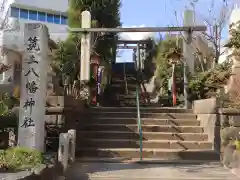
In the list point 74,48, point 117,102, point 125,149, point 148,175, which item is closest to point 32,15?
point 74,48

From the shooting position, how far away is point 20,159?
247 inches

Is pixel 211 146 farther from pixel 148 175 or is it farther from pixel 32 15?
pixel 32 15

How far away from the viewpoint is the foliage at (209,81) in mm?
11936

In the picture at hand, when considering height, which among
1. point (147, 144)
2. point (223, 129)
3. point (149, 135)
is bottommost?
point (147, 144)

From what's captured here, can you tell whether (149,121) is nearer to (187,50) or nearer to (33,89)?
(187,50)

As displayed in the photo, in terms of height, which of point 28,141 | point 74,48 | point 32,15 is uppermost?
point 32,15

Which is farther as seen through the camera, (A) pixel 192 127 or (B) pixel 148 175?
(A) pixel 192 127

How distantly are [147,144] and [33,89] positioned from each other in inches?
152

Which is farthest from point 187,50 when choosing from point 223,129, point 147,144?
point 223,129

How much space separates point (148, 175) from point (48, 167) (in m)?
2.40

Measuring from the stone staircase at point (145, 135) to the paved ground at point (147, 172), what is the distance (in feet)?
2.77

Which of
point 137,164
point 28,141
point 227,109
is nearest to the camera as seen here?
point 28,141

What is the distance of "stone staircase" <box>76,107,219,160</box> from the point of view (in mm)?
9602

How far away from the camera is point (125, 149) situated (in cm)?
980
